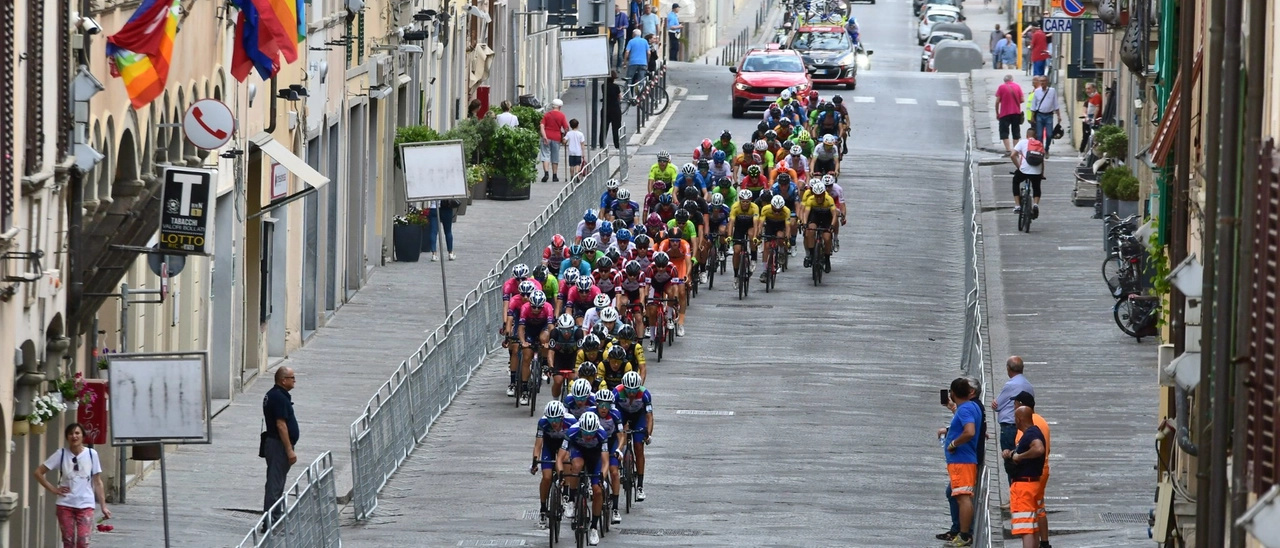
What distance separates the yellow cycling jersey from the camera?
113ft

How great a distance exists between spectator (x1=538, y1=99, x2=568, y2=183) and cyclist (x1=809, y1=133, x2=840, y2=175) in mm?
6637

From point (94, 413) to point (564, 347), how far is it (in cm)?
614

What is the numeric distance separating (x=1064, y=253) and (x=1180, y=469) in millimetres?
18576

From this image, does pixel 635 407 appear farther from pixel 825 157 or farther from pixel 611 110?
pixel 611 110

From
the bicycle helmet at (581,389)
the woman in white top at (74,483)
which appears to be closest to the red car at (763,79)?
the bicycle helmet at (581,389)

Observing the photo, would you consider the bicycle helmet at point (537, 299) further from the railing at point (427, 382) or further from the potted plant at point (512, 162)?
the potted plant at point (512, 162)

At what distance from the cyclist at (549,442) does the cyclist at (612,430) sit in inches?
10.7

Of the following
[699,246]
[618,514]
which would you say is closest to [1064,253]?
[699,246]

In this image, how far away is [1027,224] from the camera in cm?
3888

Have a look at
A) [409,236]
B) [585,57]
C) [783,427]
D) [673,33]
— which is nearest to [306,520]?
[783,427]

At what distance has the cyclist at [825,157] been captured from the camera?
131 feet

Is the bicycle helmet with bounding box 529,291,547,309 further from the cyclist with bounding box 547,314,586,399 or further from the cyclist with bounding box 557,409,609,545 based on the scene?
the cyclist with bounding box 557,409,609,545

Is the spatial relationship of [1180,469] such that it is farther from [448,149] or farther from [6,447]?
[448,149]

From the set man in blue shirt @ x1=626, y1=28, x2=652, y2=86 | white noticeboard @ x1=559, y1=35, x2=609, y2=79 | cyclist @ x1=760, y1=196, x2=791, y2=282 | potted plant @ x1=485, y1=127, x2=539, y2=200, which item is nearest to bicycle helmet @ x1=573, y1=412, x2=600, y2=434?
cyclist @ x1=760, y1=196, x2=791, y2=282
